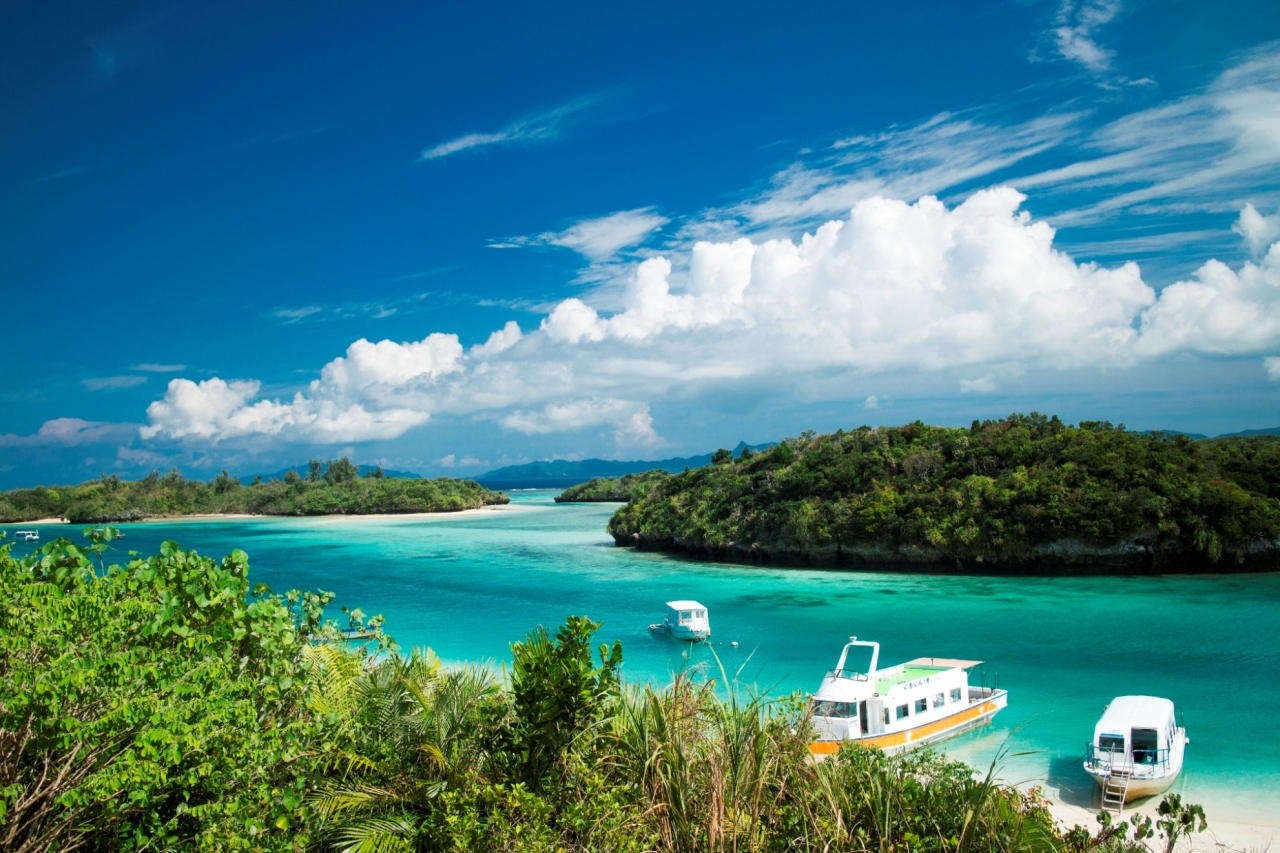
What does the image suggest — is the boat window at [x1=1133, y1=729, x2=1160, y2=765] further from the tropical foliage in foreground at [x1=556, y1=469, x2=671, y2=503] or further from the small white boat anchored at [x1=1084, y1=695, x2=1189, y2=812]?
the tropical foliage in foreground at [x1=556, y1=469, x2=671, y2=503]

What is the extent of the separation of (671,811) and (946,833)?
2.00 m

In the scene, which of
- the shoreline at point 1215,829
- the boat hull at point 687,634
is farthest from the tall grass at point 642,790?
the boat hull at point 687,634

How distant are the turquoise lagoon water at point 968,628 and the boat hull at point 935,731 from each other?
386 mm

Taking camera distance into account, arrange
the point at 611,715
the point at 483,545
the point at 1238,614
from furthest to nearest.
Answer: the point at 483,545
the point at 1238,614
the point at 611,715

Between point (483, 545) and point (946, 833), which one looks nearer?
point (946, 833)

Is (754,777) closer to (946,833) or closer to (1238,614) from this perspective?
(946,833)

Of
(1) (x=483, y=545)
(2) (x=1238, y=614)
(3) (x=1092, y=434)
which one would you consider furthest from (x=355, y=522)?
(2) (x=1238, y=614)

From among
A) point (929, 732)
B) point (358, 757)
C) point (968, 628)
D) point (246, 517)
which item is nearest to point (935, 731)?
point (929, 732)

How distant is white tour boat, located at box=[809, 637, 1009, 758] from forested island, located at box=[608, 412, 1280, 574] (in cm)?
2489

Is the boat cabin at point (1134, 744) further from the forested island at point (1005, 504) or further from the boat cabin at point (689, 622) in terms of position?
the forested island at point (1005, 504)

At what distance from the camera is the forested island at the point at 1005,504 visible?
37.7m

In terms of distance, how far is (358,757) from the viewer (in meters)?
6.27

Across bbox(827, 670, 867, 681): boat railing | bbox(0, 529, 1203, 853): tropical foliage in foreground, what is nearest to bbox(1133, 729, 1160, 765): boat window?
bbox(827, 670, 867, 681): boat railing

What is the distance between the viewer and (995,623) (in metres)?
28.4
